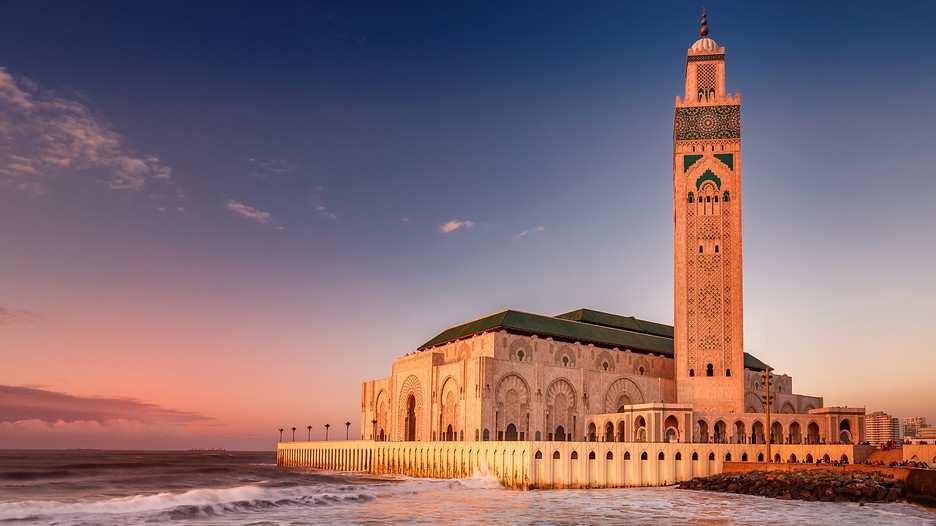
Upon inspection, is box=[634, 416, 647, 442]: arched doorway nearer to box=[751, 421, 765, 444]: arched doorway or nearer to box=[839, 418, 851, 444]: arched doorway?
box=[751, 421, 765, 444]: arched doorway

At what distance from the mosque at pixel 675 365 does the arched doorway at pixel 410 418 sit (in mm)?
112

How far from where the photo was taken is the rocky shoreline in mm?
39844

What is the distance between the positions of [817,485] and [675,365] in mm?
26104

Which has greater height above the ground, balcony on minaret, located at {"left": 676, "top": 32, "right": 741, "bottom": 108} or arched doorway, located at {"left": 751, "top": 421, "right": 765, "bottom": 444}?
balcony on minaret, located at {"left": 676, "top": 32, "right": 741, "bottom": 108}

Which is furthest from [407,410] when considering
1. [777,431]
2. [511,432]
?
[777,431]

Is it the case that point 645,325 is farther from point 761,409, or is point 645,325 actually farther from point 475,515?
point 475,515

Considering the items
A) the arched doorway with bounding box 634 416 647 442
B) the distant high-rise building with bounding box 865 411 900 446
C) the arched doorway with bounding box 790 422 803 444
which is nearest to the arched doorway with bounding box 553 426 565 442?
the arched doorway with bounding box 634 416 647 442

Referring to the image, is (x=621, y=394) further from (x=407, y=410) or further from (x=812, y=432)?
(x=407, y=410)

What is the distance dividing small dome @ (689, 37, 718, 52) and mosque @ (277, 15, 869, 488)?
95mm

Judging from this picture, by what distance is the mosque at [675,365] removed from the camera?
6081cm

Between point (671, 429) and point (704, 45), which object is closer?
point (671, 429)

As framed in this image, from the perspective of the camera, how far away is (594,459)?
49094mm

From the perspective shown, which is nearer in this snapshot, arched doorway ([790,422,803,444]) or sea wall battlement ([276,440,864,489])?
sea wall battlement ([276,440,864,489])

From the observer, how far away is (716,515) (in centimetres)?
3438
